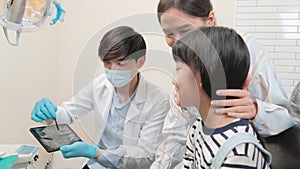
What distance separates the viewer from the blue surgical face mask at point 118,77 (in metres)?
1.21

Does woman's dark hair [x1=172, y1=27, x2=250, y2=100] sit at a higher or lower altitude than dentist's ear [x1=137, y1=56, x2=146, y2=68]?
higher

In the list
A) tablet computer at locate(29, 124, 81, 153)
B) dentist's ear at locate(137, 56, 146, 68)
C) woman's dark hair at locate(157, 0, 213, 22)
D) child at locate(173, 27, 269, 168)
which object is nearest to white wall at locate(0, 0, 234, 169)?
tablet computer at locate(29, 124, 81, 153)

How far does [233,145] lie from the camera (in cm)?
79

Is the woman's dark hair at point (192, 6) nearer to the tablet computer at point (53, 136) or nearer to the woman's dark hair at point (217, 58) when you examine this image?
the woman's dark hair at point (217, 58)

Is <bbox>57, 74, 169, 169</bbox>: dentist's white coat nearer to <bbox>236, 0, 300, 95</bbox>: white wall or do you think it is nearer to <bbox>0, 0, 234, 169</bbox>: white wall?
<bbox>0, 0, 234, 169</bbox>: white wall

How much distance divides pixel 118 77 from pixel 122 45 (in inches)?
4.9

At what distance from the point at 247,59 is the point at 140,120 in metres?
0.57

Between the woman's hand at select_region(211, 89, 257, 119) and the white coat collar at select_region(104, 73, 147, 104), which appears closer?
the woman's hand at select_region(211, 89, 257, 119)

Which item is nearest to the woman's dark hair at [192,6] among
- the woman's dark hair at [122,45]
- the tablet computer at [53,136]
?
the woman's dark hair at [122,45]

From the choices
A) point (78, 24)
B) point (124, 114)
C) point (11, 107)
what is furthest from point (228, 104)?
point (78, 24)

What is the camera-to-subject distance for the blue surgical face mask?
3.96ft

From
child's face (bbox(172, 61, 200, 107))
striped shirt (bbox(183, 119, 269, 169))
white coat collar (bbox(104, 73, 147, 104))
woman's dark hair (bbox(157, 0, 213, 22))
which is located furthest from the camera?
white coat collar (bbox(104, 73, 147, 104))

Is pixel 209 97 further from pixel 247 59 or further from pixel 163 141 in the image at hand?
pixel 163 141

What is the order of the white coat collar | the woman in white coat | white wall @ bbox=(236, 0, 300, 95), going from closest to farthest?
1. the woman in white coat
2. the white coat collar
3. white wall @ bbox=(236, 0, 300, 95)
